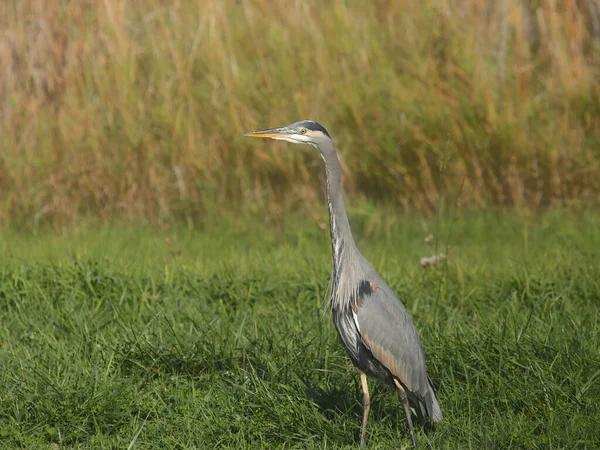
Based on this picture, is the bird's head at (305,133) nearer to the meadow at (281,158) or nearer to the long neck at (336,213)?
the long neck at (336,213)

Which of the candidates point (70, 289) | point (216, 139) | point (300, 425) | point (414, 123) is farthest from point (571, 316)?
point (216, 139)

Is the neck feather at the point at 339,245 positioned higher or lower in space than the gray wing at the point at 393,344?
higher

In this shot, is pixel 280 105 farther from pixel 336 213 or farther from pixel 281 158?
pixel 336 213

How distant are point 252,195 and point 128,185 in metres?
0.99

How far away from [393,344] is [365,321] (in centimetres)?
14

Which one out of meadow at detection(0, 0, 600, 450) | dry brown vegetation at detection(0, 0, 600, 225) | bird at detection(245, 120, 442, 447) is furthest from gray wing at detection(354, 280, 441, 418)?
dry brown vegetation at detection(0, 0, 600, 225)

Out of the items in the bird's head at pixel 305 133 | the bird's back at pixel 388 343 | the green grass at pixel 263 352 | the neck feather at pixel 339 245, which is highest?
the bird's head at pixel 305 133

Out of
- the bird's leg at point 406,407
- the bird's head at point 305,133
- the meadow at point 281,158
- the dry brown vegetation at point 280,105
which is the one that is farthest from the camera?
the dry brown vegetation at point 280,105

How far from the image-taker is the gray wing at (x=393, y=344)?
12.2 ft

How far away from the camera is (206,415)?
394 centimetres

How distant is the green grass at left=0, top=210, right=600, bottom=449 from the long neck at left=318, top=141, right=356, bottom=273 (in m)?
0.63

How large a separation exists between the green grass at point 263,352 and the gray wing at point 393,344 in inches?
7.4

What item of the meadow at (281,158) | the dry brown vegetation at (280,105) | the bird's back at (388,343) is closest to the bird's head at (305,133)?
the bird's back at (388,343)

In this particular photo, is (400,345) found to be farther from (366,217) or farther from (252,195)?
(252,195)
